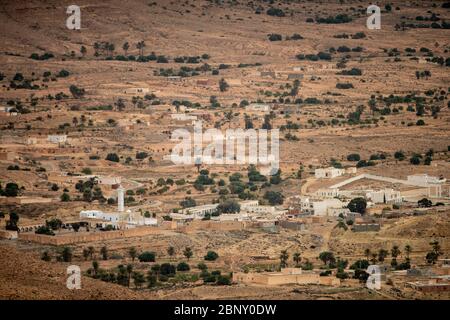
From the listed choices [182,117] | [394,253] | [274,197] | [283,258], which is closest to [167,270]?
[283,258]

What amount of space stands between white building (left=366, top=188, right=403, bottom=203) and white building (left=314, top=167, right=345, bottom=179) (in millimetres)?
3150

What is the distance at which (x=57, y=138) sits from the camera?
65.9m

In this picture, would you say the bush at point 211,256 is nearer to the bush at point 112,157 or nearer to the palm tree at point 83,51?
the bush at point 112,157

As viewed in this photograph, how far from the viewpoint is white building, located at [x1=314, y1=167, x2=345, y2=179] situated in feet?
199

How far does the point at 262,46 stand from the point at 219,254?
42070mm

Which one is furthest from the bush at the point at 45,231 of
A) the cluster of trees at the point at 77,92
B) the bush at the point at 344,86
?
the bush at the point at 344,86

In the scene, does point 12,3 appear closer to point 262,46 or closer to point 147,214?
point 262,46

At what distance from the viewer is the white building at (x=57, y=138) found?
65.6 metres

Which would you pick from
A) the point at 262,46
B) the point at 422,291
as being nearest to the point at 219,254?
the point at 422,291

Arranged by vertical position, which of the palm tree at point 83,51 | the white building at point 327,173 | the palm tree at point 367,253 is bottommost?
the palm tree at point 367,253

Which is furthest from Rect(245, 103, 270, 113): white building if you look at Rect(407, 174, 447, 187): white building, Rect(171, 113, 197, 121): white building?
Rect(407, 174, 447, 187): white building

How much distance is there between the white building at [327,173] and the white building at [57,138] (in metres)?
9.72

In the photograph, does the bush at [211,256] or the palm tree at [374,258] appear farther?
the bush at [211,256]

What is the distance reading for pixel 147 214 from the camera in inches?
2105
